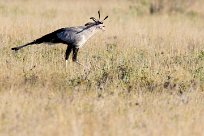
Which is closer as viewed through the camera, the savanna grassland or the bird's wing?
the savanna grassland

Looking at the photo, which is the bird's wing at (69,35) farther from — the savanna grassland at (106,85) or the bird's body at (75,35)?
the savanna grassland at (106,85)

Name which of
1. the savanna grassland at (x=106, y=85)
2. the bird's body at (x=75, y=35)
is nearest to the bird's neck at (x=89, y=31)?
the bird's body at (x=75, y=35)

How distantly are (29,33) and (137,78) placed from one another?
4.66 m

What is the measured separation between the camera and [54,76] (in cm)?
854

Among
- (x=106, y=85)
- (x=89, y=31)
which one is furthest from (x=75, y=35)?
(x=106, y=85)

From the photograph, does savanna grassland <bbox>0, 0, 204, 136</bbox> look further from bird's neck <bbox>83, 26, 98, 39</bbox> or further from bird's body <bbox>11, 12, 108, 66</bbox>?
bird's neck <bbox>83, 26, 98, 39</bbox>

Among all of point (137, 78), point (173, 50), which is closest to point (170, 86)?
point (137, 78)

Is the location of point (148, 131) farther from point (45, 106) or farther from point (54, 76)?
Result: point (54, 76)

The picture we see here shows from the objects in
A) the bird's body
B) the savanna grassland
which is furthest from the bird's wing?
the savanna grassland

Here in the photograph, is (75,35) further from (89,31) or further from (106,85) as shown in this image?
(106,85)

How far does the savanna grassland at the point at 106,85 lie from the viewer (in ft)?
19.8

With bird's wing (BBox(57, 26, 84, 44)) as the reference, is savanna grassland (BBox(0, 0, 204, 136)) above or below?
below

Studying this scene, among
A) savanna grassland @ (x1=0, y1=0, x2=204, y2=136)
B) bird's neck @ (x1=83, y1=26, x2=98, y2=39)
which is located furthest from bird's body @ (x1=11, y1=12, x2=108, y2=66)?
savanna grassland @ (x1=0, y1=0, x2=204, y2=136)

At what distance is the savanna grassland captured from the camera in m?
6.03
